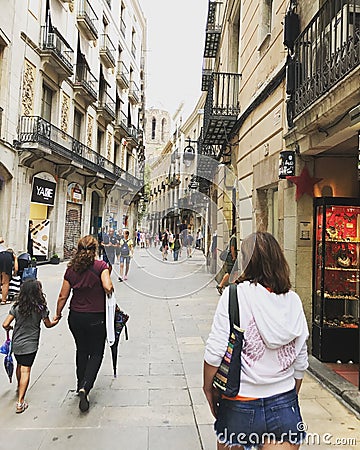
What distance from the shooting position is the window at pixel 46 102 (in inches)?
651

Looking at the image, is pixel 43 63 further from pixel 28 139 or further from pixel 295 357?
pixel 295 357

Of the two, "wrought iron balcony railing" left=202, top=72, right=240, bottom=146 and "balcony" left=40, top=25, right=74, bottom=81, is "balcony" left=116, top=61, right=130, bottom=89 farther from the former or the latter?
"wrought iron balcony railing" left=202, top=72, right=240, bottom=146

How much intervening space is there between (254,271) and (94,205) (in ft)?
72.7

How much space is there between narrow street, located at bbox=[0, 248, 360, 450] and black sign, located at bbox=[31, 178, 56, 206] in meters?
10.3

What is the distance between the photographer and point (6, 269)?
322 inches

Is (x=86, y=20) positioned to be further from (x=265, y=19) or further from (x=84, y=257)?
(x=84, y=257)

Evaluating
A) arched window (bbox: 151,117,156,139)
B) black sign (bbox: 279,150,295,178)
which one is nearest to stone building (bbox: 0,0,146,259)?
black sign (bbox: 279,150,295,178)

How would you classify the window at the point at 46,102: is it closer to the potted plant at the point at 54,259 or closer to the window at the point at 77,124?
the window at the point at 77,124

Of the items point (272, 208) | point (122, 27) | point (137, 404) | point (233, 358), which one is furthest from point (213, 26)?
point (122, 27)

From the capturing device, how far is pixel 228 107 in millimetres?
10172

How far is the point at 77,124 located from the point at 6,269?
1429 cm

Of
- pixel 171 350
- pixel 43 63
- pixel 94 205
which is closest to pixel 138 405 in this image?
pixel 171 350

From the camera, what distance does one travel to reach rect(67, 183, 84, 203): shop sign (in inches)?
757

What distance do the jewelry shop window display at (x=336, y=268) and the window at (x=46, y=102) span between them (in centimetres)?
1427
